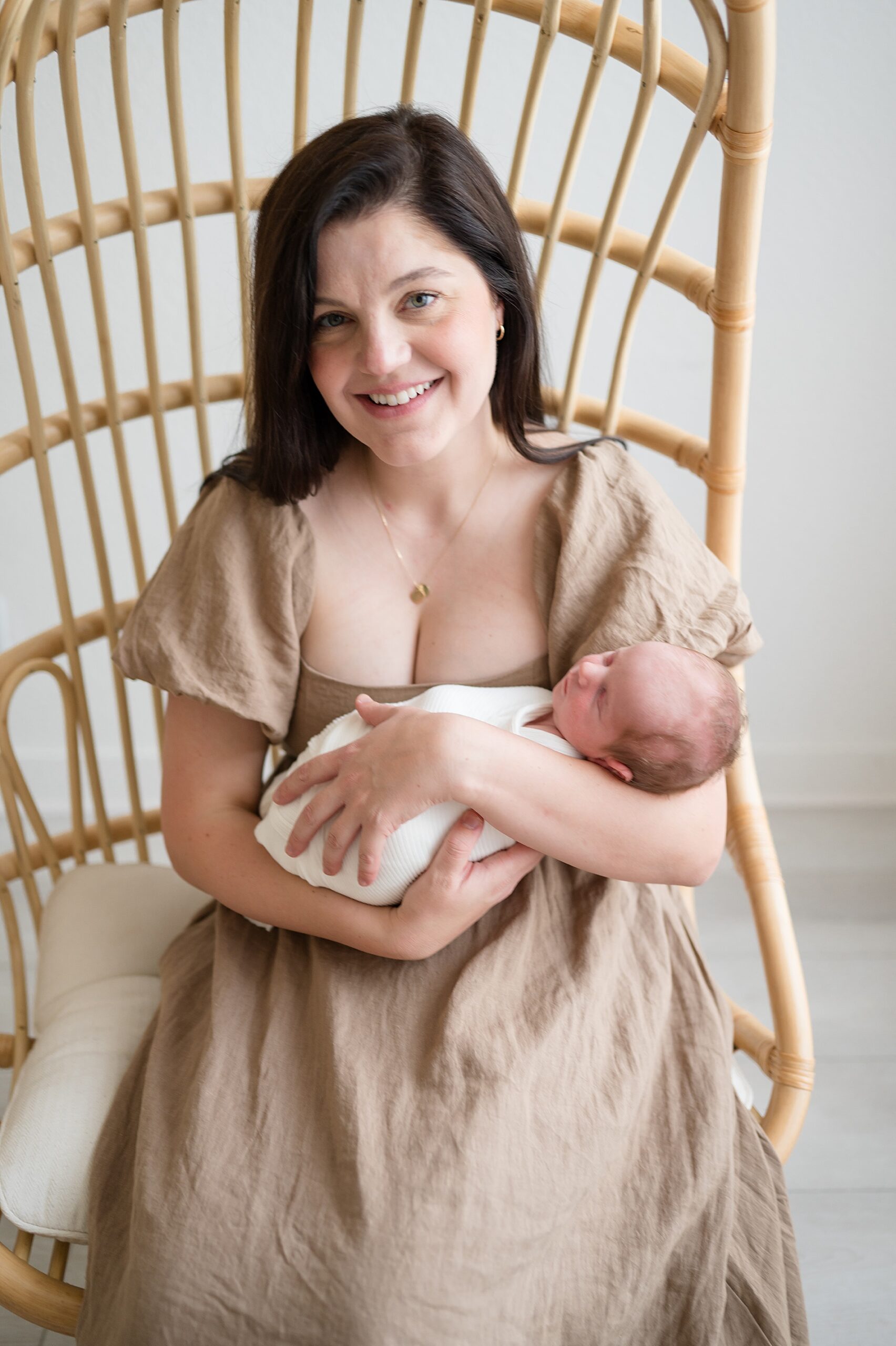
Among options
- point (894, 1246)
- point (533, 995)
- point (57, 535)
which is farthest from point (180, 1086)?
point (894, 1246)

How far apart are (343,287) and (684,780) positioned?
1.66 ft

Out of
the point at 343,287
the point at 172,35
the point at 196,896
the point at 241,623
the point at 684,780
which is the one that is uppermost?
the point at 172,35

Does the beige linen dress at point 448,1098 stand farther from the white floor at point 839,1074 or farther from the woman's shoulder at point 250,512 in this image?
the white floor at point 839,1074

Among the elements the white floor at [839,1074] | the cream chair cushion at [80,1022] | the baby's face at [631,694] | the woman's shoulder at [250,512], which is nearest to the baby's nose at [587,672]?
the baby's face at [631,694]

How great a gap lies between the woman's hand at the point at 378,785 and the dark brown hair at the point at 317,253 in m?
0.27

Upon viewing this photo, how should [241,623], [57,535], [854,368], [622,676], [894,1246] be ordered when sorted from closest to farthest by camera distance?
[622,676] → [241,623] → [57,535] → [894,1246] → [854,368]

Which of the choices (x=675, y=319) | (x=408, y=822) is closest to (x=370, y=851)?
(x=408, y=822)

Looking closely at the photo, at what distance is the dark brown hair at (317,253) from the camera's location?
0.93m

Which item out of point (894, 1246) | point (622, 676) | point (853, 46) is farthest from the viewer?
point (853, 46)

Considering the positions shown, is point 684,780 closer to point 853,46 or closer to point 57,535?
point 57,535

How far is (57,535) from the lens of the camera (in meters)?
1.23

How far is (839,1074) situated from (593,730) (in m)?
0.98

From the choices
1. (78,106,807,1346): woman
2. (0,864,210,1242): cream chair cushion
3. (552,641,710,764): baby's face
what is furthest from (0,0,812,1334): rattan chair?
(552,641,710,764): baby's face

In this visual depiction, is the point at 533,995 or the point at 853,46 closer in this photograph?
the point at 533,995
